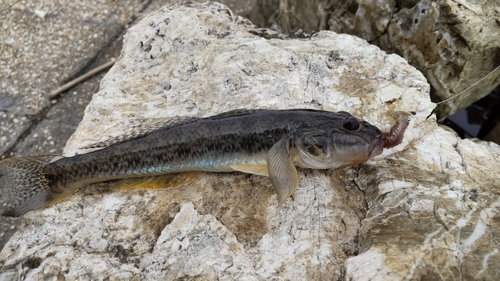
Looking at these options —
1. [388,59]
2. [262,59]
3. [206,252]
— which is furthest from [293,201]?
[388,59]

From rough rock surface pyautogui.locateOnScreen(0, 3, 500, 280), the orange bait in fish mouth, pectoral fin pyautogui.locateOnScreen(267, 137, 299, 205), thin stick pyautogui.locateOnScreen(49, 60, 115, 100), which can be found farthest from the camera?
thin stick pyautogui.locateOnScreen(49, 60, 115, 100)

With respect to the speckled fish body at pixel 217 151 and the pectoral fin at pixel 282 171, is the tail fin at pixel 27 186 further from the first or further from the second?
the pectoral fin at pixel 282 171

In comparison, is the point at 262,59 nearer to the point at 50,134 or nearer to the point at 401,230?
the point at 401,230

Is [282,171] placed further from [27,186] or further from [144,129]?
[27,186]

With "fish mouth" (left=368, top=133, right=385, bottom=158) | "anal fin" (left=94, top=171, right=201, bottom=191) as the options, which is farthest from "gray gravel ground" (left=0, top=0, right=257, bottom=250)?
"fish mouth" (left=368, top=133, right=385, bottom=158)

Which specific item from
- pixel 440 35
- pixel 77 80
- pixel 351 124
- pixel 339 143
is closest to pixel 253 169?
pixel 339 143

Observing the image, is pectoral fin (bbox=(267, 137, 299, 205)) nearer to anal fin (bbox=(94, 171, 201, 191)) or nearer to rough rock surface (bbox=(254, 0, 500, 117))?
anal fin (bbox=(94, 171, 201, 191))

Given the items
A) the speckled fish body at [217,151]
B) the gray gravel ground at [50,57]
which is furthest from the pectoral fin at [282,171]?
the gray gravel ground at [50,57]
